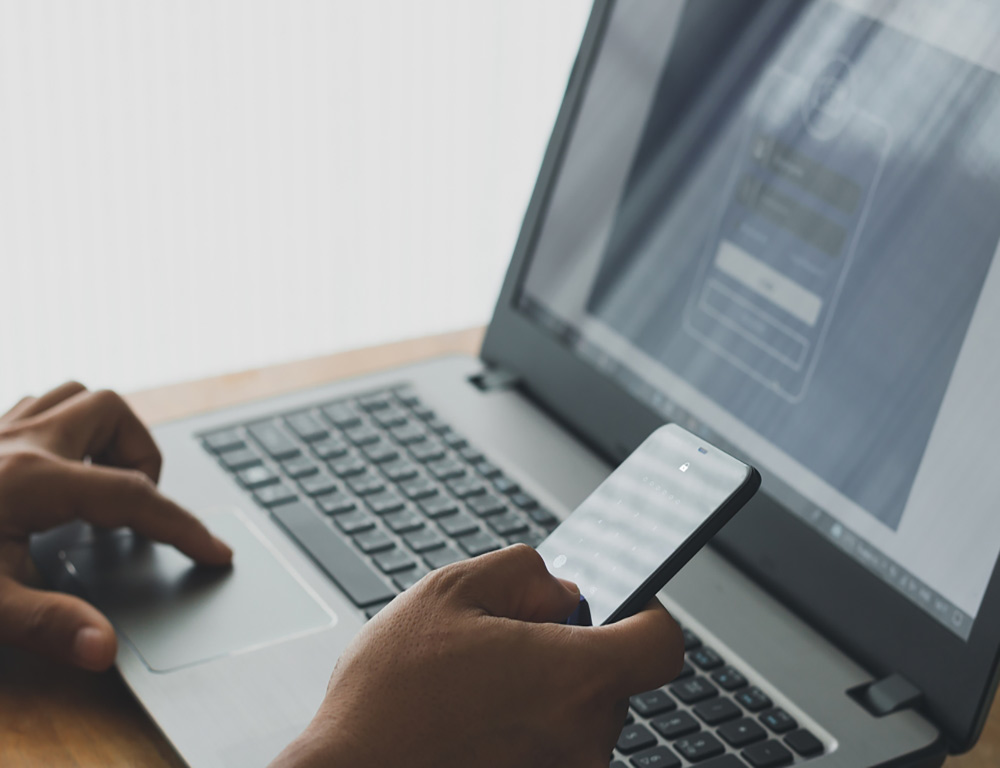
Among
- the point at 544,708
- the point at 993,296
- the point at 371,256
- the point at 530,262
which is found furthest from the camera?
the point at 371,256

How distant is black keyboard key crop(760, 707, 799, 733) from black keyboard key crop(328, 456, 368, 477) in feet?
1.03

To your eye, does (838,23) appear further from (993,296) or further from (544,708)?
(544,708)

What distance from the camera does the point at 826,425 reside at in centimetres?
65

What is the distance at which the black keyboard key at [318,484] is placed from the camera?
0.74 m


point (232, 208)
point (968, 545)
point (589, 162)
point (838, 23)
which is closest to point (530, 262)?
point (589, 162)

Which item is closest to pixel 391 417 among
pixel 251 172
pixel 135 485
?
pixel 135 485

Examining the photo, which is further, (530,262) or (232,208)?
(232,208)

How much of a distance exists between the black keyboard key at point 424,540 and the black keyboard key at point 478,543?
1 centimetres

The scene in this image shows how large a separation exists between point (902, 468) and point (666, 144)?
0.94 feet

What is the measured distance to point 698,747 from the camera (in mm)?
551

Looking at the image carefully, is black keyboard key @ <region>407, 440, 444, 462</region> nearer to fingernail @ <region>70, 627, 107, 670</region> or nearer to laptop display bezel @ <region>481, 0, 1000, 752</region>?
laptop display bezel @ <region>481, 0, 1000, 752</region>

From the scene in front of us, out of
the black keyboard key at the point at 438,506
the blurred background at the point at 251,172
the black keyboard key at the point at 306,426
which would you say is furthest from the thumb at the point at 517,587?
the blurred background at the point at 251,172

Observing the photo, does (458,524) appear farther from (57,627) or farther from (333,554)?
(57,627)

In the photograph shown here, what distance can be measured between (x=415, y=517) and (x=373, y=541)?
37 mm
